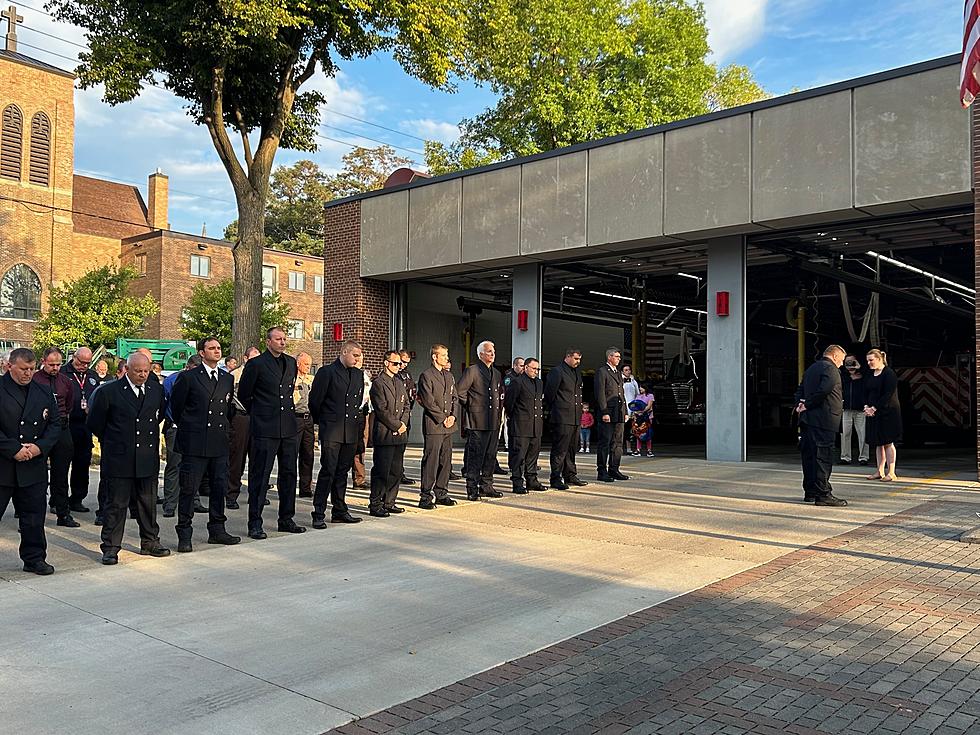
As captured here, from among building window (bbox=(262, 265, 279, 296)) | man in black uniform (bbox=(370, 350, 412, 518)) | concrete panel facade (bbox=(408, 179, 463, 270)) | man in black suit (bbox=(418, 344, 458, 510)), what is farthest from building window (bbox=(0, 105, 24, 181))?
man in black uniform (bbox=(370, 350, 412, 518))

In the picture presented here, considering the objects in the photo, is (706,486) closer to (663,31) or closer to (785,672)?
(785,672)

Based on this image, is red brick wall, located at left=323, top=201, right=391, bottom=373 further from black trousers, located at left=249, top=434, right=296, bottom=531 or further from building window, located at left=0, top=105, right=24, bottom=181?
building window, located at left=0, top=105, right=24, bottom=181

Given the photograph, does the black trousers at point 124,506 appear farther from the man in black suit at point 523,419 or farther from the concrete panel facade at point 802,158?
the concrete panel facade at point 802,158

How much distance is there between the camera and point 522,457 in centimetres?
1219

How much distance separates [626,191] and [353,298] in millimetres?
7793

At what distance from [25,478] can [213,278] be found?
47.5m

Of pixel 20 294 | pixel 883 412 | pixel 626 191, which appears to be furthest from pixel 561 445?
pixel 20 294

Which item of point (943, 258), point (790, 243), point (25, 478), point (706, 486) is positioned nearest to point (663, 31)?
point (943, 258)

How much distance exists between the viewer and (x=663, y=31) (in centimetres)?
3650

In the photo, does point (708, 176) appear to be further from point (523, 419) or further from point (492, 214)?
point (523, 419)

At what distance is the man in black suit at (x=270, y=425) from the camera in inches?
351

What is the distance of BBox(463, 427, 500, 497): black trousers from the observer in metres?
11.5

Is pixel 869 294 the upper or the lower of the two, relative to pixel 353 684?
upper

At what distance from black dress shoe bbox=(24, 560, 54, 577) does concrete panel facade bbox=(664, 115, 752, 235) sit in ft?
38.1
